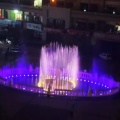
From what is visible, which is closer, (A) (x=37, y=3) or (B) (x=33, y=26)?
(B) (x=33, y=26)

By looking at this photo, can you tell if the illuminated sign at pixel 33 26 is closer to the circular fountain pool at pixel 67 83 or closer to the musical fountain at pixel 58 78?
the musical fountain at pixel 58 78

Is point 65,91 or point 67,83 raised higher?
point 65,91

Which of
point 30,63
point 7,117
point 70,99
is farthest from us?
point 30,63

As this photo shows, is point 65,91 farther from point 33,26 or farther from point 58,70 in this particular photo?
point 33,26

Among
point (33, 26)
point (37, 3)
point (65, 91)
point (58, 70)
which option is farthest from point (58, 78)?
point (37, 3)

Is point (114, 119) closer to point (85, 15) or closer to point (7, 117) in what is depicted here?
point (7, 117)

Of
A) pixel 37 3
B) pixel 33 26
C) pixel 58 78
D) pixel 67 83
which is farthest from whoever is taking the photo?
pixel 37 3

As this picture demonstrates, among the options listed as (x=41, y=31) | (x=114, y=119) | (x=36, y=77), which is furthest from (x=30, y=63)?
(x=114, y=119)

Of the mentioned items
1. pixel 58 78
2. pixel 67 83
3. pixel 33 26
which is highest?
pixel 33 26

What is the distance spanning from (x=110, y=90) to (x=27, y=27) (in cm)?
3219

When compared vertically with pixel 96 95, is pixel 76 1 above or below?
above

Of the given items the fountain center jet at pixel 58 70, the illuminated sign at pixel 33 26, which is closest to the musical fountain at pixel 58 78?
the fountain center jet at pixel 58 70

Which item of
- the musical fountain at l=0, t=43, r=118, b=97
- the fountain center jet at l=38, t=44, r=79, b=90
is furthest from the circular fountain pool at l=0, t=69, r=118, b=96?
the fountain center jet at l=38, t=44, r=79, b=90

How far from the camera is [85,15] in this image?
60594 mm
